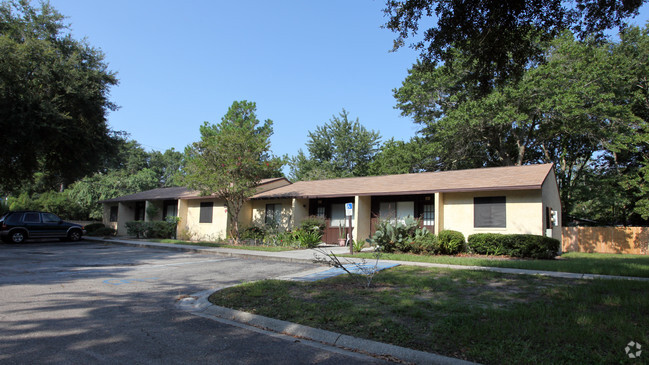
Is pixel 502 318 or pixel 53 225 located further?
pixel 53 225

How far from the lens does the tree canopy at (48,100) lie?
17.3 m

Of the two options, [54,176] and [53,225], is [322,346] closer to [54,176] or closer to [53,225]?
[53,225]

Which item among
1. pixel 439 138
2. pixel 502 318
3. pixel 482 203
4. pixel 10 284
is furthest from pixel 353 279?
pixel 439 138

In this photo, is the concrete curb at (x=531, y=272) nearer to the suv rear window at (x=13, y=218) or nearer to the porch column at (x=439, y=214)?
the porch column at (x=439, y=214)

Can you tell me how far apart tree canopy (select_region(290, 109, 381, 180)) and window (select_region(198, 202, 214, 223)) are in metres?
17.9

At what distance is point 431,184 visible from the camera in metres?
18.2

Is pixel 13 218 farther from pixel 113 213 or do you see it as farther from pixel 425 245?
pixel 425 245

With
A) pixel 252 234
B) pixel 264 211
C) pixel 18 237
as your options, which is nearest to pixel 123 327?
pixel 252 234

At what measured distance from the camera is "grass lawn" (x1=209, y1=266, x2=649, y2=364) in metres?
4.12

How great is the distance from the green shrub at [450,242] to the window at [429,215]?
9.87 feet

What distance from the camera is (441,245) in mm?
14883

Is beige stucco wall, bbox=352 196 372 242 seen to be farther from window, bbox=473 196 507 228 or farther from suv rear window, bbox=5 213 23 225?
suv rear window, bbox=5 213 23 225

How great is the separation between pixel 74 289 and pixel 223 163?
36.5 ft

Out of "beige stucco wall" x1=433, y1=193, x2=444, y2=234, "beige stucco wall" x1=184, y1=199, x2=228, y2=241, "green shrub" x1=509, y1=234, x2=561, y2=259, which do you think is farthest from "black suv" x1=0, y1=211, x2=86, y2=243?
"green shrub" x1=509, y1=234, x2=561, y2=259
